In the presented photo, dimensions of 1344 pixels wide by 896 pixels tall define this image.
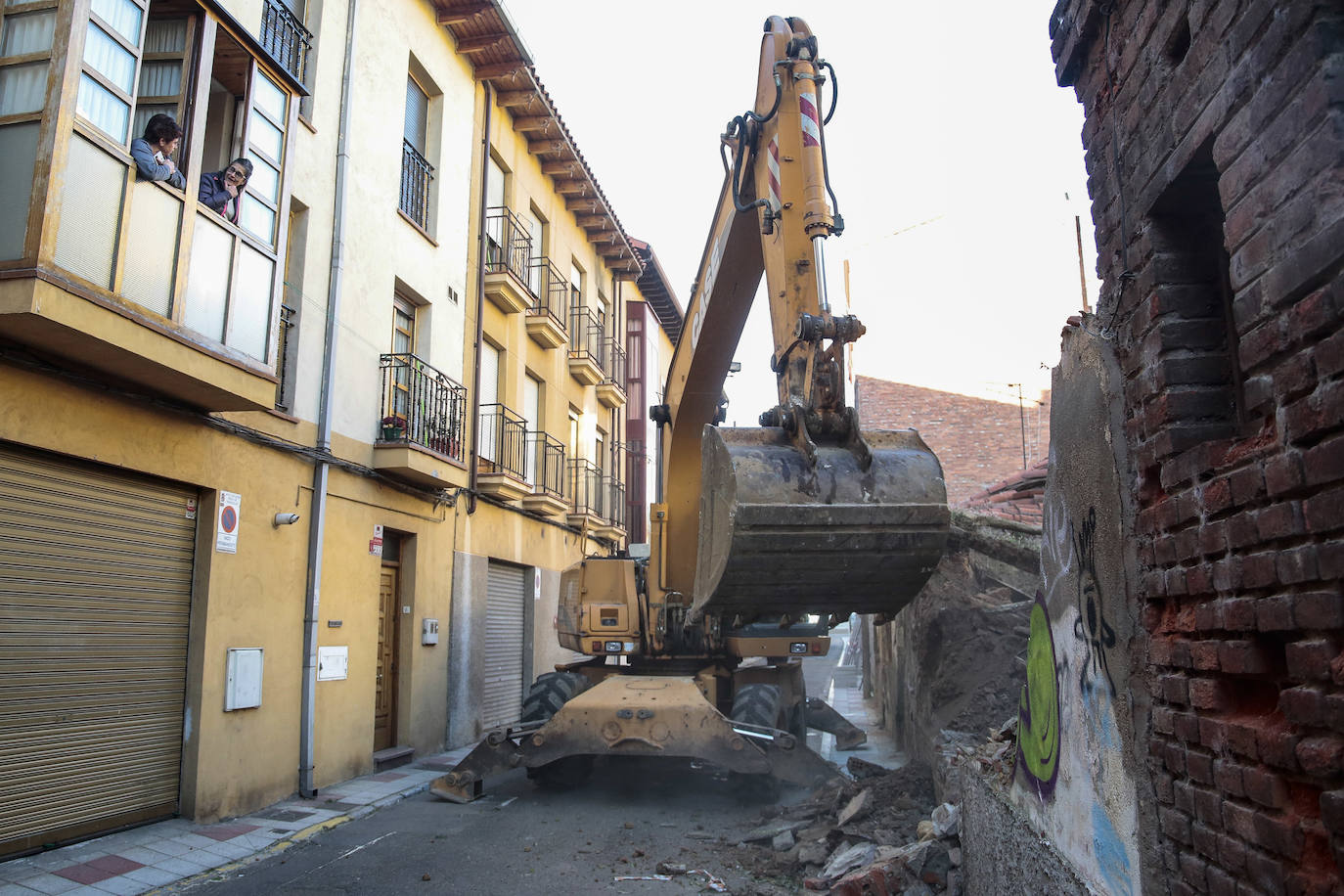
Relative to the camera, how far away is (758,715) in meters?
8.71

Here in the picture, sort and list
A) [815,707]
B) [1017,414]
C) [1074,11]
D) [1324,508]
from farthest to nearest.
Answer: [1017,414], [815,707], [1074,11], [1324,508]

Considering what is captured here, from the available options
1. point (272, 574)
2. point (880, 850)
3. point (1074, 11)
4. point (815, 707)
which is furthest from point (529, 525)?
point (1074, 11)

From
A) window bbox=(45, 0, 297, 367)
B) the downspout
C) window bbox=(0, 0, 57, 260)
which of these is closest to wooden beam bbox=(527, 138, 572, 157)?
the downspout

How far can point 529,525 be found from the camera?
15.4 meters

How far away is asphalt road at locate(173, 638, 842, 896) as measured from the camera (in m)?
5.96

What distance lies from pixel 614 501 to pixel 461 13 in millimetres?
11085

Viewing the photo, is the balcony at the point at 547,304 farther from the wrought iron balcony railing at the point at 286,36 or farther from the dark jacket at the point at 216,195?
Result: the dark jacket at the point at 216,195

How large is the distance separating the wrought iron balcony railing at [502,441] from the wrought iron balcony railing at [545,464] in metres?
0.41

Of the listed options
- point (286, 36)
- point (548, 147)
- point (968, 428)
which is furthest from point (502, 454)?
point (968, 428)

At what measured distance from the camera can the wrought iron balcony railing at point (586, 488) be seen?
1808 cm

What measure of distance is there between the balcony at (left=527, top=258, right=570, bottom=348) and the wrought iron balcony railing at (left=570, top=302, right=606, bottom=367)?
699 mm

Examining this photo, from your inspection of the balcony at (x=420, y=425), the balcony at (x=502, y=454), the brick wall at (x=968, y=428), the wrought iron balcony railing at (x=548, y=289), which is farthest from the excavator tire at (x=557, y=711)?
the brick wall at (x=968, y=428)

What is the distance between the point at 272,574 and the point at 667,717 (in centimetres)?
378

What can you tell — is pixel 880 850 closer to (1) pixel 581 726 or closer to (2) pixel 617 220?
(1) pixel 581 726
